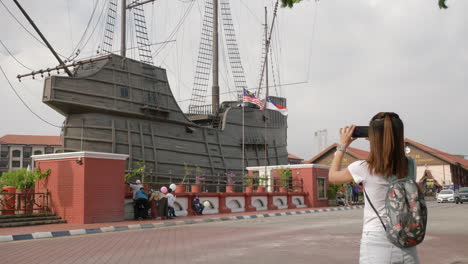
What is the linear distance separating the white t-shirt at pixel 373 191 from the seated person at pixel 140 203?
50.3ft

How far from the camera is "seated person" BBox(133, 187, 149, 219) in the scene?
58.4 feet

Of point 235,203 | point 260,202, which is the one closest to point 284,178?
point 260,202

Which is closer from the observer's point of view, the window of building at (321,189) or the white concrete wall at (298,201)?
the white concrete wall at (298,201)

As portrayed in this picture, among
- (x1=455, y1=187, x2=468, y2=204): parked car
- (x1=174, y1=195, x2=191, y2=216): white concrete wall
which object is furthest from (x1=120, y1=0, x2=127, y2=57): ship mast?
(x1=455, y1=187, x2=468, y2=204): parked car

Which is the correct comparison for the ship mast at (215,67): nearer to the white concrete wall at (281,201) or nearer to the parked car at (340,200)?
the white concrete wall at (281,201)

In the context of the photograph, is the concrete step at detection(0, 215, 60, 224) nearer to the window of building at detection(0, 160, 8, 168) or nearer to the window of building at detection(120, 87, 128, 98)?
the window of building at detection(120, 87, 128, 98)

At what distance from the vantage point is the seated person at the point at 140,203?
58.4 feet

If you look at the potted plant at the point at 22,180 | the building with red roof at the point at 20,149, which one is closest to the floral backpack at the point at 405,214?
the potted plant at the point at 22,180

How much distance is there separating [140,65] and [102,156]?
11.6 meters

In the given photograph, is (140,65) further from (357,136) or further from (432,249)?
(357,136)

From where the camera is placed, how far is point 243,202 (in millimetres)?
25250

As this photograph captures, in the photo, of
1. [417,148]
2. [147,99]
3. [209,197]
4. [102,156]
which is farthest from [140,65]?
[417,148]

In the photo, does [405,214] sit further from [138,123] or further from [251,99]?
[251,99]

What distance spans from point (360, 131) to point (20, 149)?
98.2 meters
